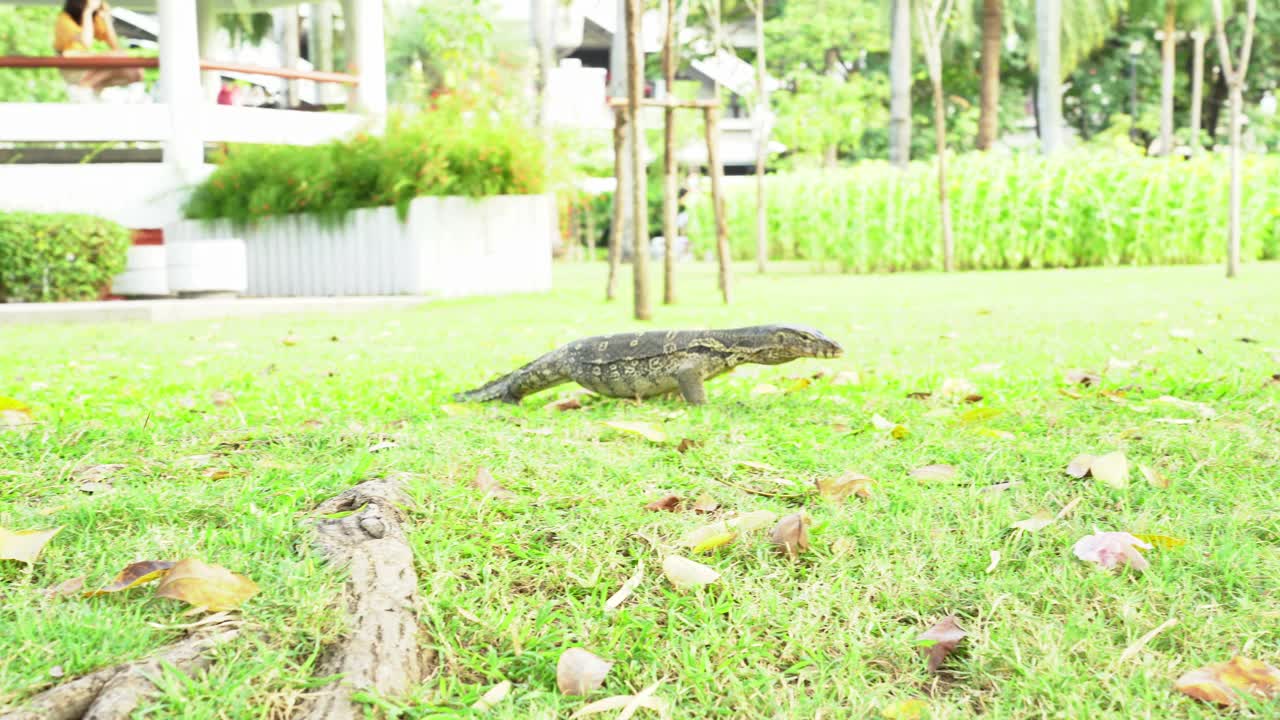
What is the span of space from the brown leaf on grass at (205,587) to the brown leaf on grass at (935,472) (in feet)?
5.17

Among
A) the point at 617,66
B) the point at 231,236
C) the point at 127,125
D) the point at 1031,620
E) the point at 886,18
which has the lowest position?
the point at 1031,620

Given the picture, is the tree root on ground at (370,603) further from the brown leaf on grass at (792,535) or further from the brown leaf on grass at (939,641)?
the brown leaf on grass at (939,641)

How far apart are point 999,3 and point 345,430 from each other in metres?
21.3

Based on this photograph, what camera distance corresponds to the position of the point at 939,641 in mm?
2000

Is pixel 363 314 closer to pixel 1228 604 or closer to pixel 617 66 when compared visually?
pixel 1228 604

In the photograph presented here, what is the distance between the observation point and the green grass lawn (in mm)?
1874

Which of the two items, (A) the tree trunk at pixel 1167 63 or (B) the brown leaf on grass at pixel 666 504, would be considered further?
(A) the tree trunk at pixel 1167 63

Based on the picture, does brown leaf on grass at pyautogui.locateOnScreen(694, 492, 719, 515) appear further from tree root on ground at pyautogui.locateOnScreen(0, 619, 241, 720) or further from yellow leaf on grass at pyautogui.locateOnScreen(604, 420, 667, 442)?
tree root on ground at pyautogui.locateOnScreen(0, 619, 241, 720)

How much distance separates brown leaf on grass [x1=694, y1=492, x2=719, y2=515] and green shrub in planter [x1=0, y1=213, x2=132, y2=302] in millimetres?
8922

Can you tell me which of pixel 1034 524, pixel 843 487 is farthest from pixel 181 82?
pixel 1034 524

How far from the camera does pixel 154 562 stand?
6.70ft

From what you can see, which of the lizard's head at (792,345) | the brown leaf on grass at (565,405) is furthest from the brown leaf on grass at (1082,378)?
the brown leaf on grass at (565,405)

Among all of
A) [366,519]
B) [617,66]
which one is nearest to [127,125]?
[617,66]

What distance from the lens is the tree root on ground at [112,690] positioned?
5.37 feet
